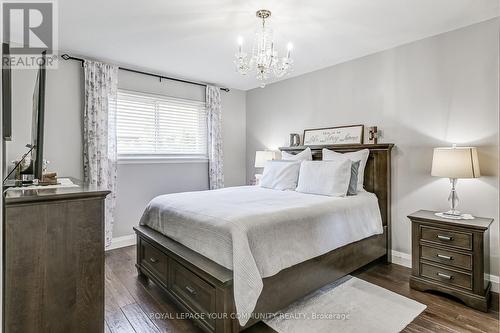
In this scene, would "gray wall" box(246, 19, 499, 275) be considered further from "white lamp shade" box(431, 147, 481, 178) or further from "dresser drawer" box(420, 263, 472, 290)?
"dresser drawer" box(420, 263, 472, 290)

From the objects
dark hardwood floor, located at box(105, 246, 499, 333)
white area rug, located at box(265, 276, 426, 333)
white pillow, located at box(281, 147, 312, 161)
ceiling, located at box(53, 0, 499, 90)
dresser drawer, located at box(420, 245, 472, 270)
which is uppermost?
ceiling, located at box(53, 0, 499, 90)

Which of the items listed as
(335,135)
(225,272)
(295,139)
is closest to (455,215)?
(335,135)

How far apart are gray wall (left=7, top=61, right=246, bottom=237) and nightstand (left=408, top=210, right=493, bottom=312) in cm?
337

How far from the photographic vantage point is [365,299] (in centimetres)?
235

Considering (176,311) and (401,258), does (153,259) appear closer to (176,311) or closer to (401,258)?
(176,311)

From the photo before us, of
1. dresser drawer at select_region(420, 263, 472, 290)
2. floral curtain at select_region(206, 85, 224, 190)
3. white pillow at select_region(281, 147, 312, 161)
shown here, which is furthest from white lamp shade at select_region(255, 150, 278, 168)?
dresser drawer at select_region(420, 263, 472, 290)

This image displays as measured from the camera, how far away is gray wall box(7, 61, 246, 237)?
334 centimetres

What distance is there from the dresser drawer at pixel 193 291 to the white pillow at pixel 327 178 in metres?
1.72

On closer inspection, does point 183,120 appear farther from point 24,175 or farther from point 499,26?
point 499,26

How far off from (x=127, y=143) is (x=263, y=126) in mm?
2359

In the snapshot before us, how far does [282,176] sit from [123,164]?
233 centimetres

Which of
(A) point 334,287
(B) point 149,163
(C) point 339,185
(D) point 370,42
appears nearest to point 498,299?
(A) point 334,287

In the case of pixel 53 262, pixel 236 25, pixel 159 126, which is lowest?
pixel 53 262

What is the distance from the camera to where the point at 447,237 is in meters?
2.41
